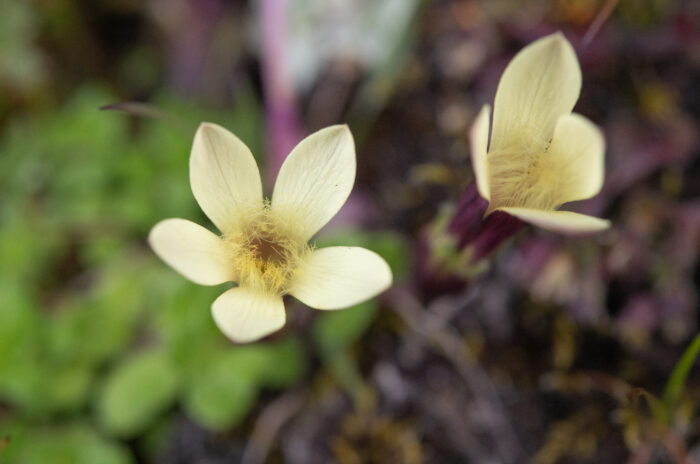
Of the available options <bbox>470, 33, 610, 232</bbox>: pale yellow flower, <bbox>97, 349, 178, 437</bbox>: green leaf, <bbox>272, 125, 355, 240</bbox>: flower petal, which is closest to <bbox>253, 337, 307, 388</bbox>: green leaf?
<bbox>97, 349, 178, 437</bbox>: green leaf

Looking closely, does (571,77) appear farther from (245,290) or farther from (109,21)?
(109,21)

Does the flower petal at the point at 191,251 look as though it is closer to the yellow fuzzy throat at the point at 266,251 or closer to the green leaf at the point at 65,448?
the yellow fuzzy throat at the point at 266,251

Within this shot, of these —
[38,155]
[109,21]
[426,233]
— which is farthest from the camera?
[109,21]

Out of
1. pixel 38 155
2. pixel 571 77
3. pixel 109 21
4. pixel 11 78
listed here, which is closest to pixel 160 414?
pixel 38 155

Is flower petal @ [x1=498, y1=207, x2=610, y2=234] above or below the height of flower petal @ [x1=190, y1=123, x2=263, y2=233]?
above

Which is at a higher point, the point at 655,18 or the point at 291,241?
the point at 655,18

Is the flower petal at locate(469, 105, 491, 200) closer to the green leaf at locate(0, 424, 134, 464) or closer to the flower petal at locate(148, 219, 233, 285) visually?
the flower petal at locate(148, 219, 233, 285)

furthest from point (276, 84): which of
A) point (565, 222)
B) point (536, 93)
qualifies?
point (565, 222)
